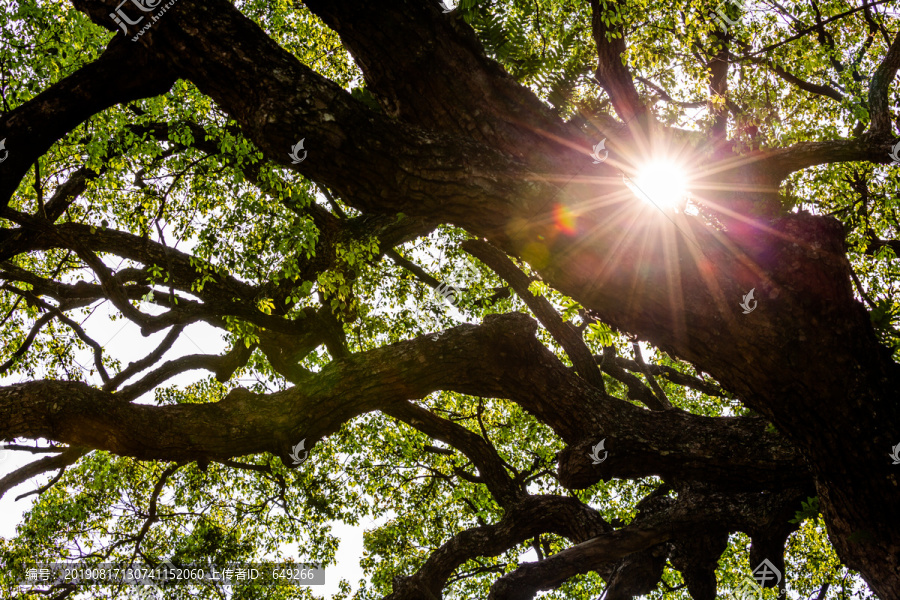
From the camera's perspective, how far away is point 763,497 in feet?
20.3

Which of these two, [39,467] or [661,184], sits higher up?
[39,467]

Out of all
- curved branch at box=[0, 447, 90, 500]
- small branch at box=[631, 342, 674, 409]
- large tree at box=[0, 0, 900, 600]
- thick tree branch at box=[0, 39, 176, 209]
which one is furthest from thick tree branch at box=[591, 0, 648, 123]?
curved branch at box=[0, 447, 90, 500]

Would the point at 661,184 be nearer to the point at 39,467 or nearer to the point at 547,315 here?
the point at 547,315

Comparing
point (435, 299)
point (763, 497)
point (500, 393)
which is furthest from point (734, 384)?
point (435, 299)

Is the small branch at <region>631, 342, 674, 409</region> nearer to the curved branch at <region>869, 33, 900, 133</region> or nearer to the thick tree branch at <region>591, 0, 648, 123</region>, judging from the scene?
the curved branch at <region>869, 33, 900, 133</region>

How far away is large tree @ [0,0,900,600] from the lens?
11.3ft

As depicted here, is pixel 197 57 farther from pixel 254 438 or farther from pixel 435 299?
pixel 435 299

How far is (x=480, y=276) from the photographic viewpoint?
37.3ft

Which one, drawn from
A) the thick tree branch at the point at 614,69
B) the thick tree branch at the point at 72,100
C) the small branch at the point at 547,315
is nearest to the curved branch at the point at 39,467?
the thick tree branch at the point at 72,100

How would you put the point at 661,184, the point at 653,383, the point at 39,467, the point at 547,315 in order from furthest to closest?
the point at 653,383 → the point at 547,315 → the point at 39,467 → the point at 661,184

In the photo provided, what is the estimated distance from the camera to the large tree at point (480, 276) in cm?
343

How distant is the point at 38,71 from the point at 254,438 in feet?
20.8

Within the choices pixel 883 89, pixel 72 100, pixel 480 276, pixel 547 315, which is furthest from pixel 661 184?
pixel 480 276

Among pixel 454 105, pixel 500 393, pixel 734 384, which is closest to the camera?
pixel 734 384
